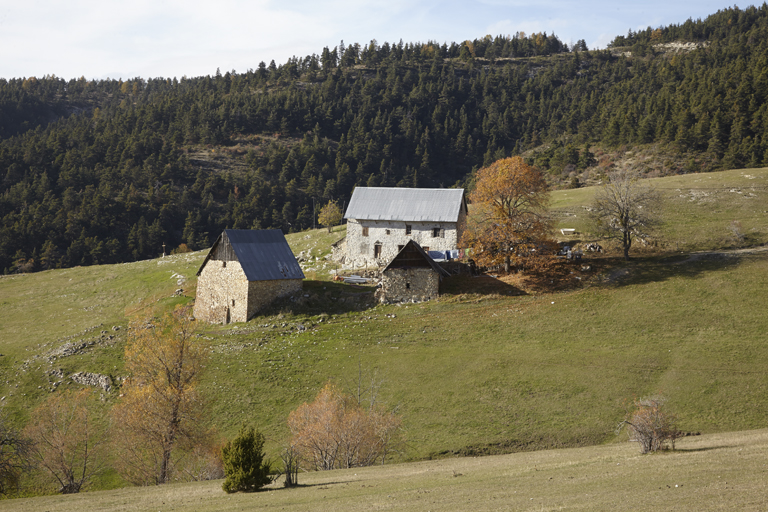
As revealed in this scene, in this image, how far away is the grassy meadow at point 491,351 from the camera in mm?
34188

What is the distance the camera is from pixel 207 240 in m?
148

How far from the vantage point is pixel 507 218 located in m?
58.0

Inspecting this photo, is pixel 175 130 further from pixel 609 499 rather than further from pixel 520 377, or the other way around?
pixel 609 499

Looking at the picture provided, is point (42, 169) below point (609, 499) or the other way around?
the other way around

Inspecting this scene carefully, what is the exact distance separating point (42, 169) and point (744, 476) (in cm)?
19103

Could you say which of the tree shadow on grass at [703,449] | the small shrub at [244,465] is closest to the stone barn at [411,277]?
the tree shadow on grass at [703,449]

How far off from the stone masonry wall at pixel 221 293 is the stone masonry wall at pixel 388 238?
15.2 metres

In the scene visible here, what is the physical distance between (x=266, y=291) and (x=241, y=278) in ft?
8.63

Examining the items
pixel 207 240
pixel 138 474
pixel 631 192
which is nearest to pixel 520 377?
pixel 138 474

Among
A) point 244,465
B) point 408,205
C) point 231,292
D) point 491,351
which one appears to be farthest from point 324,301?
point 244,465

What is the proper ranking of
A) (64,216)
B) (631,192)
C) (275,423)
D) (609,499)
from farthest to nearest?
1. (64,216)
2. (631,192)
3. (275,423)
4. (609,499)

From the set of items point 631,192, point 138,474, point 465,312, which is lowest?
point 138,474

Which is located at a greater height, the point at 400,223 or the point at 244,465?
the point at 400,223

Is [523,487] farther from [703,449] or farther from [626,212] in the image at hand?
[626,212]
